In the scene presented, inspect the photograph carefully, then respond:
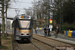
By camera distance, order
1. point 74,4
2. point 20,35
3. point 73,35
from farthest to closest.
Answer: point 74,4 < point 73,35 < point 20,35

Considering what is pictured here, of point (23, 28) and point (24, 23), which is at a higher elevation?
point (24, 23)

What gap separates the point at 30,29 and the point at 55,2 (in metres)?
27.2

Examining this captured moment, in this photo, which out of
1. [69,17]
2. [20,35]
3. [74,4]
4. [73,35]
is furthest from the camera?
[69,17]

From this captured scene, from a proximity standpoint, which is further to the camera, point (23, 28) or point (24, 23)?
point (24, 23)

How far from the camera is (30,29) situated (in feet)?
50.9

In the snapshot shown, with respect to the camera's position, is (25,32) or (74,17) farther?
(74,17)

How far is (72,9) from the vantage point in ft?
131

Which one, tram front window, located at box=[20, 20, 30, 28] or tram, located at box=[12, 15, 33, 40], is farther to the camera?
tram front window, located at box=[20, 20, 30, 28]

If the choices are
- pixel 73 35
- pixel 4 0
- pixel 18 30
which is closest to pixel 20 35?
pixel 18 30

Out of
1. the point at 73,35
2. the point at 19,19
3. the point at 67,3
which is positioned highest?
the point at 67,3

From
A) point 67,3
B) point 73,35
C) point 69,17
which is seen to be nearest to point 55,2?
point 67,3

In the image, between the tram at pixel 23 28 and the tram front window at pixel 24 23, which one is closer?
the tram at pixel 23 28

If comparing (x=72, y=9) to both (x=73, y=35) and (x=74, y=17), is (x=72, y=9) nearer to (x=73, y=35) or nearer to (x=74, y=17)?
(x=74, y=17)

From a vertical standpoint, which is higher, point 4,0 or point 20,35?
point 4,0
